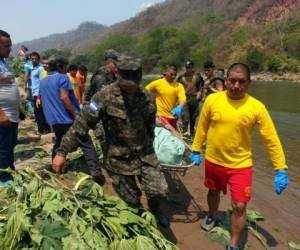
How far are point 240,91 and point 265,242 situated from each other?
1.94 metres

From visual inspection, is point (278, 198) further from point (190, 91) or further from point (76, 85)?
point (76, 85)

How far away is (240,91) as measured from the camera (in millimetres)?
4355

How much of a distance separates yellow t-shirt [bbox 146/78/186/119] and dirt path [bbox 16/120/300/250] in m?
1.24

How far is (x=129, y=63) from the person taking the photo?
400cm

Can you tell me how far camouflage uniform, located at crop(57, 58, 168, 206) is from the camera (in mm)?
4176

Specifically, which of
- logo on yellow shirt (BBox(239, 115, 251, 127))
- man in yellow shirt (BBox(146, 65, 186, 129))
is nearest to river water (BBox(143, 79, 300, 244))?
logo on yellow shirt (BBox(239, 115, 251, 127))

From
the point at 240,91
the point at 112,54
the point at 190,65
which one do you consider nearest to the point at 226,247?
the point at 240,91

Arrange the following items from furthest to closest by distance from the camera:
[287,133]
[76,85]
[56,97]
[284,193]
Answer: [287,133] → [76,85] → [284,193] → [56,97]

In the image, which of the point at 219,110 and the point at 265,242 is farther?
the point at 265,242

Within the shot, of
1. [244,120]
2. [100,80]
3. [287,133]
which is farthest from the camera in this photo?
[287,133]

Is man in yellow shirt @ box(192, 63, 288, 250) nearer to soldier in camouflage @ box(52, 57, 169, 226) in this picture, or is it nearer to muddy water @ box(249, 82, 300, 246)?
soldier in camouflage @ box(52, 57, 169, 226)

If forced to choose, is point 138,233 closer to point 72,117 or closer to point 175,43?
point 72,117

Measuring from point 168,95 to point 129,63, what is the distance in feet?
11.1

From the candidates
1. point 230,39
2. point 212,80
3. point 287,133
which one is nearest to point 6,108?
point 212,80
